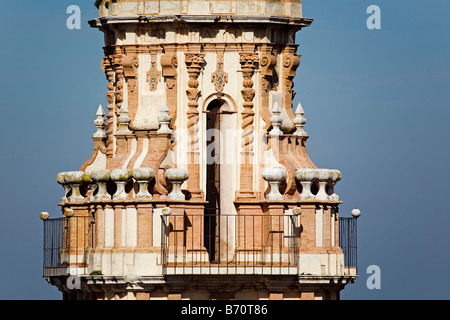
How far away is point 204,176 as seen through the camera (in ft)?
518

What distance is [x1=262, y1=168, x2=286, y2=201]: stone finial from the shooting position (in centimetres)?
15688

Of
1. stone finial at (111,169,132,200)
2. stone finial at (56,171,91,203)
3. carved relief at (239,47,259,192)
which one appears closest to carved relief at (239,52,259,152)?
carved relief at (239,47,259,192)

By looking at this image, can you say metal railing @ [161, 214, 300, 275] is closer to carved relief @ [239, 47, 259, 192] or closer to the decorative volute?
carved relief @ [239, 47, 259, 192]

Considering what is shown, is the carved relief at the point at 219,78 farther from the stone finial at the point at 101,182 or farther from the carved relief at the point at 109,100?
the stone finial at the point at 101,182

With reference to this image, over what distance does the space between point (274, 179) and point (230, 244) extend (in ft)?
7.46

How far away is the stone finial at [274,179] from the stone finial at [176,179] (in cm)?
209

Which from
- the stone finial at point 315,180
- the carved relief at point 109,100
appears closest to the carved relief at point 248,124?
the stone finial at point 315,180

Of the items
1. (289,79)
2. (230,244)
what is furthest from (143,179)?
(289,79)

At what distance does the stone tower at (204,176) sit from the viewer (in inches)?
6166

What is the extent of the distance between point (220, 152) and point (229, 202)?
4.21 feet

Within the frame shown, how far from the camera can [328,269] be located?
15738 centimetres

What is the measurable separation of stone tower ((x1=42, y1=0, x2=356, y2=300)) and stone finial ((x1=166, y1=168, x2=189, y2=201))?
0.04m

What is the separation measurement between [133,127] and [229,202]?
3083mm

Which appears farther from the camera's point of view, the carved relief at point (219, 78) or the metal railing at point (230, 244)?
the carved relief at point (219, 78)
